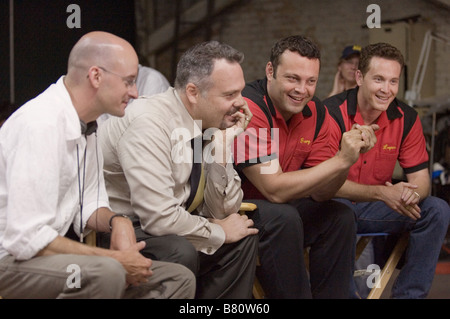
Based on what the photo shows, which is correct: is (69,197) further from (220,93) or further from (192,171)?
(220,93)

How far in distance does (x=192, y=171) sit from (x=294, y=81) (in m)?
0.69

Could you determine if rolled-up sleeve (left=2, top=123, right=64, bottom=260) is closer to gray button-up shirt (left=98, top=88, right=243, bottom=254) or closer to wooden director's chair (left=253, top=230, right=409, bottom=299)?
gray button-up shirt (left=98, top=88, right=243, bottom=254)

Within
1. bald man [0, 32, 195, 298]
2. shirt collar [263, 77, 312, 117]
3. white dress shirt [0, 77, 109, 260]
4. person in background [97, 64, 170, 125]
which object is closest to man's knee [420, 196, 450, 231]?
shirt collar [263, 77, 312, 117]

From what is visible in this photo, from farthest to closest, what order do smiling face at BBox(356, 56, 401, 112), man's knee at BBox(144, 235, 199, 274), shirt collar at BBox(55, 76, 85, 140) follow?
1. smiling face at BBox(356, 56, 401, 112)
2. man's knee at BBox(144, 235, 199, 274)
3. shirt collar at BBox(55, 76, 85, 140)

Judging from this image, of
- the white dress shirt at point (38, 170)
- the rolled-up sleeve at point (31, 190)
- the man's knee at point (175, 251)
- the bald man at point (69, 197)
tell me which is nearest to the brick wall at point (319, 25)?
the man's knee at point (175, 251)

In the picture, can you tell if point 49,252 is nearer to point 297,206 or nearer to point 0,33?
point 297,206

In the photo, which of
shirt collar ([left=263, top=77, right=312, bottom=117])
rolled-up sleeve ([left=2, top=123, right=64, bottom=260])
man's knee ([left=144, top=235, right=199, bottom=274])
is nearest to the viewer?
rolled-up sleeve ([left=2, top=123, right=64, bottom=260])

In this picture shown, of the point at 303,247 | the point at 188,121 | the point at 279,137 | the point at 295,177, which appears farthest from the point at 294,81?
the point at 303,247

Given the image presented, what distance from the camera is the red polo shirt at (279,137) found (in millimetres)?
2500

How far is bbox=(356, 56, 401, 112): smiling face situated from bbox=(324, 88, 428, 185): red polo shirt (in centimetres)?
8

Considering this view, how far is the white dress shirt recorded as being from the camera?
1635 mm

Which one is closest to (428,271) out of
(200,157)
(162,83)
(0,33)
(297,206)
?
(297,206)

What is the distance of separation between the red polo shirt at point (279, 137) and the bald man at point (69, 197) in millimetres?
723

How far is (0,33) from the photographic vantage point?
4.31 m
